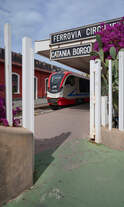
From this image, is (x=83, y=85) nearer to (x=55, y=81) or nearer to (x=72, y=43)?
(x=55, y=81)

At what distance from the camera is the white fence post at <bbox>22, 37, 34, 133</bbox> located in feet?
6.36

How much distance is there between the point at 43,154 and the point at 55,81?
30.7 ft

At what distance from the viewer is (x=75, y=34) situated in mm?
7859

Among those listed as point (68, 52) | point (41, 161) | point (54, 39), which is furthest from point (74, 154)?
point (54, 39)

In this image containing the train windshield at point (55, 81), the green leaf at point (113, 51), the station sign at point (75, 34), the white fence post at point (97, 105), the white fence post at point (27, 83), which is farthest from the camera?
the train windshield at point (55, 81)

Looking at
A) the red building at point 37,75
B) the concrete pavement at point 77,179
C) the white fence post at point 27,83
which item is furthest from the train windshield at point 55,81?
the white fence post at point 27,83

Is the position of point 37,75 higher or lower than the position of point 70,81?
higher

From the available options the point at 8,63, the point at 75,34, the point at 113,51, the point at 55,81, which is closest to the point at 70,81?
the point at 55,81

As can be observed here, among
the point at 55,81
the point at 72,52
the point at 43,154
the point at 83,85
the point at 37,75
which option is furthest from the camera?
the point at 37,75

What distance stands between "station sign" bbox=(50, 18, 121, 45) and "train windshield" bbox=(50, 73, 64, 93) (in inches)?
146

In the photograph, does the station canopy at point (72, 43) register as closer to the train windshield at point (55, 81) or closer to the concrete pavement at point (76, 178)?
the train windshield at point (55, 81)

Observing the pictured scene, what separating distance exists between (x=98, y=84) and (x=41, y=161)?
1.92 m

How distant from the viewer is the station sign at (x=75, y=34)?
7.33 metres

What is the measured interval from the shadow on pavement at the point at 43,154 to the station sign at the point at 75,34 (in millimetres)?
5600
